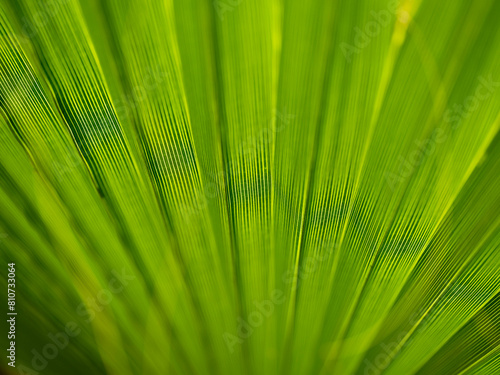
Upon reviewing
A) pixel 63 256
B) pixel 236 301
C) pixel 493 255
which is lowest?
pixel 493 255

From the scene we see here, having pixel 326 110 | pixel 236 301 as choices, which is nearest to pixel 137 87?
pixel 326 110

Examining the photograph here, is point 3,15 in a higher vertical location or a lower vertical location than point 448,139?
higher

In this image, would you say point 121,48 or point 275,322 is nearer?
point 121,48

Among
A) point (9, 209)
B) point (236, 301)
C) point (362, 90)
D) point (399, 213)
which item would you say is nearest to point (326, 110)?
point (362, 90)

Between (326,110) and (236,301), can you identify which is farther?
(236,301)

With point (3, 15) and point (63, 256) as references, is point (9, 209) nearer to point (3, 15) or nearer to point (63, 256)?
point (63, 256)

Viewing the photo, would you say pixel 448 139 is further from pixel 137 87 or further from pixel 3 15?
pixel 3 15
